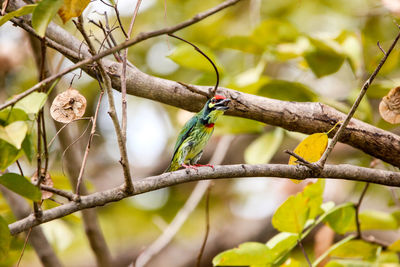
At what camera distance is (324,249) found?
325 cm

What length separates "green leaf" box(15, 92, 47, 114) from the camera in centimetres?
153

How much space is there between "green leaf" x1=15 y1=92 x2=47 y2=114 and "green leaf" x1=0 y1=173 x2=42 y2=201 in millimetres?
245

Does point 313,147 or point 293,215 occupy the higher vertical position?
point 313,147

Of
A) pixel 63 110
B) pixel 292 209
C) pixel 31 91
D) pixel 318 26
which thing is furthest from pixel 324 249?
pixel 318 26

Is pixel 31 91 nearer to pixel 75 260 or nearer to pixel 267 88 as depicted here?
pixel 267 88

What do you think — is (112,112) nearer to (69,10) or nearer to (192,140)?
(69,10)

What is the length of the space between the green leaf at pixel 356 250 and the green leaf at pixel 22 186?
6.23 feet

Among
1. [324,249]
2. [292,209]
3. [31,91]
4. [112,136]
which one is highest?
[31,91]

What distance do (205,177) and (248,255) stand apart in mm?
642

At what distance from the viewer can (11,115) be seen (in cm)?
158

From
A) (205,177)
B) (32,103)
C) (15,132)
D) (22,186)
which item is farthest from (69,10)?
(205,177)

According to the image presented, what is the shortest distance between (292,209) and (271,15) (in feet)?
12.9

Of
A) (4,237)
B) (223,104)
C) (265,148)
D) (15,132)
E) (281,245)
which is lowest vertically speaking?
(281,245)

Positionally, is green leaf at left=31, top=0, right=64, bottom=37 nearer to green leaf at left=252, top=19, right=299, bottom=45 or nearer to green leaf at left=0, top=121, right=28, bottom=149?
green leaf at left=0, top=121, right=28, bottom=149
